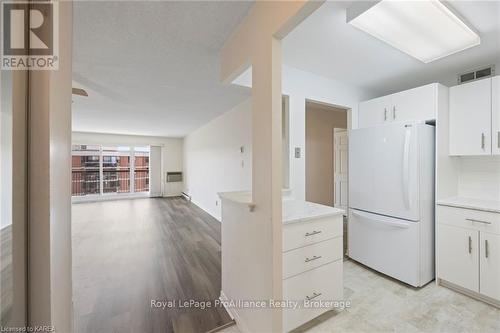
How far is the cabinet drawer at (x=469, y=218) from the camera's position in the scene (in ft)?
5.86

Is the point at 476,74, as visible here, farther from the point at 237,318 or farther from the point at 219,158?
the point at 219,158

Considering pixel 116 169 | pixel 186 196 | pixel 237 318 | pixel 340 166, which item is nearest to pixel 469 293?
pixel 237 318

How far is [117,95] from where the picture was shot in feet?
9.91

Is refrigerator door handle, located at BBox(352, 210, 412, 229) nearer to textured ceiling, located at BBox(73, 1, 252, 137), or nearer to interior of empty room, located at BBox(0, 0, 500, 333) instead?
interior of empty room, located at BBox(0, 0, 500, 333)

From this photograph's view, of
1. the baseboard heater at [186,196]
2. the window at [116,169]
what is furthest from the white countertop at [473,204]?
the window at [116,169]

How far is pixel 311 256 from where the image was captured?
1533mm

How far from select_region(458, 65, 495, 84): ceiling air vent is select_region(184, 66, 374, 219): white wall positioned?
3.02 ft

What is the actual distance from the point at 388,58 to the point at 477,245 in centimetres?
195

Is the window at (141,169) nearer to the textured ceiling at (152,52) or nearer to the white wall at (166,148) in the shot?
the white wall at (166,148)

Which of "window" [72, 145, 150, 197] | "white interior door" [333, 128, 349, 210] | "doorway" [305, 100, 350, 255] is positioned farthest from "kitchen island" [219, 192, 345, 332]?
"window" [72, 145, 150, 197]

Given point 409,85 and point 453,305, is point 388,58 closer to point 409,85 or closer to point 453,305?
point 409,85

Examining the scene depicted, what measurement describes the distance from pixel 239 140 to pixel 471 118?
9.57 feet

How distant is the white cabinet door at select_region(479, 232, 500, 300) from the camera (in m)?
1.76

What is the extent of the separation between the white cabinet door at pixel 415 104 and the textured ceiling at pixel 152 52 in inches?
79.2
